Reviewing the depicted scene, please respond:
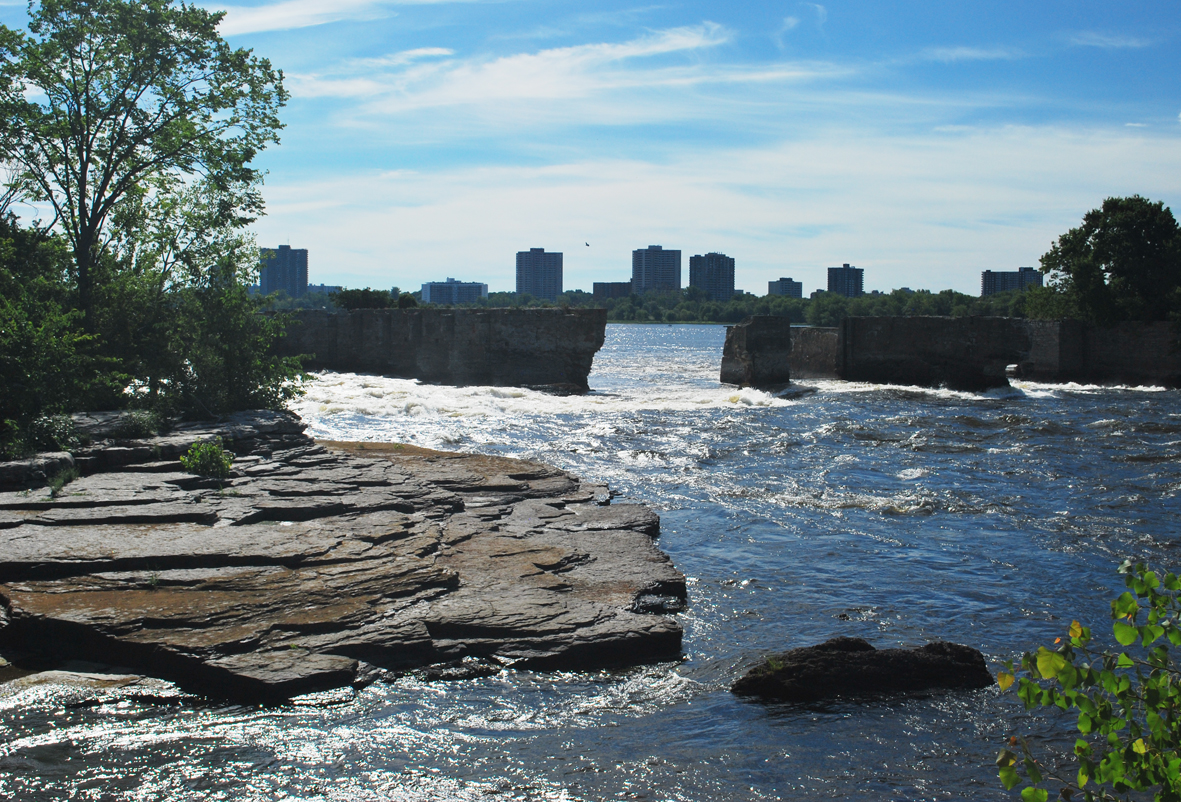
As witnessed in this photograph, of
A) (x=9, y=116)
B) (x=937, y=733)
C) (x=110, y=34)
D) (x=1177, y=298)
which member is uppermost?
(x=110, y=34)

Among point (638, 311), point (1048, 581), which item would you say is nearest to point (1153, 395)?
point (1048, 581)

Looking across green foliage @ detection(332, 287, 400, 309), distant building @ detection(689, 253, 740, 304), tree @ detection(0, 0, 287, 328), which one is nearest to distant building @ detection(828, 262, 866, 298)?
distant building @ detection(689, 253, 740, 304)

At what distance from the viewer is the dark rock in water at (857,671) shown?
6.16 m

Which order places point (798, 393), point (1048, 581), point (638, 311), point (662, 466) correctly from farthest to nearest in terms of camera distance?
point (638, 311) < point (798, 393) < point (662, 466) < point (1048, 581)

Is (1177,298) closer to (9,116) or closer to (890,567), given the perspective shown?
(890,567)

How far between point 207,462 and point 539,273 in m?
171

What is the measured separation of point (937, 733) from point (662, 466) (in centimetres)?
1021

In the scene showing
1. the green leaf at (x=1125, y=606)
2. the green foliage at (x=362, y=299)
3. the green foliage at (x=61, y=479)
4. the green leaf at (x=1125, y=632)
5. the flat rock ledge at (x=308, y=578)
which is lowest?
the flat rock ledge at (x=308, y=578)

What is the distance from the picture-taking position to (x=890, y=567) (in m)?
9.30

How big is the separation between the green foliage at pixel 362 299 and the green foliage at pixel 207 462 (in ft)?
142

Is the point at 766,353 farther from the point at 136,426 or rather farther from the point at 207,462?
the point at 207,462

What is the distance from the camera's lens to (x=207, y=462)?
417 inches

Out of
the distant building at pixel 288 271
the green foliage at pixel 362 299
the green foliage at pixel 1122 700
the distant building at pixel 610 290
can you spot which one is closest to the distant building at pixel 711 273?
the distant building at pixel 610 290

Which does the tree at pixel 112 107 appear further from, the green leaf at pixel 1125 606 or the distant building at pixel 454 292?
the distant building at pixel 454 292
